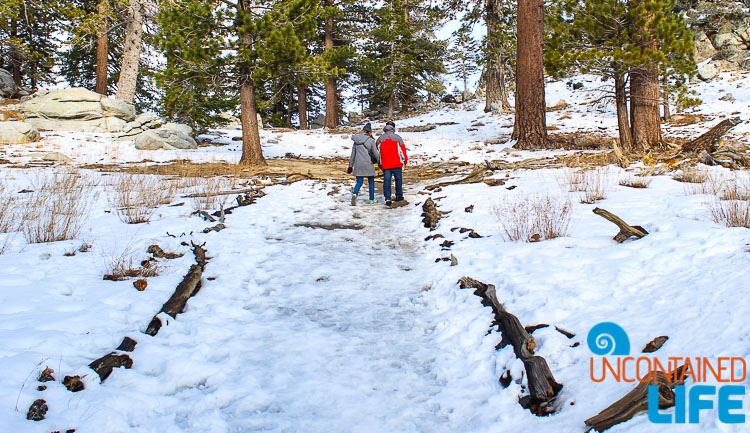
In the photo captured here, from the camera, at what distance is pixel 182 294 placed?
3699 millimetres

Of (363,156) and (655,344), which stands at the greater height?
(363,156)

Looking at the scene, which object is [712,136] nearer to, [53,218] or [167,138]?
[53,218]

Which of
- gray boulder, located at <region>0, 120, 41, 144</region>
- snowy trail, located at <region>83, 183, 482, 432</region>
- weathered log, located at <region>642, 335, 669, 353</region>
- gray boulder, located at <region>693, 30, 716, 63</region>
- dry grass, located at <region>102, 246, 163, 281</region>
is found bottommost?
snowy trail, located at <region>83, 183, 482, 432</region>

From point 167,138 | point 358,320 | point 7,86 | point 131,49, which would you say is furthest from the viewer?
point 7,86

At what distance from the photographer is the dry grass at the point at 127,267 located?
390 centimetres

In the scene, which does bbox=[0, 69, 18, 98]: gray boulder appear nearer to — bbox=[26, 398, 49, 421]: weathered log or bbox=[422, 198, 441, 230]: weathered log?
bbox=[422, 198, 441, 230]: weathered log

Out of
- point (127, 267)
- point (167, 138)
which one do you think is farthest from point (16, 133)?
point (127, 267)

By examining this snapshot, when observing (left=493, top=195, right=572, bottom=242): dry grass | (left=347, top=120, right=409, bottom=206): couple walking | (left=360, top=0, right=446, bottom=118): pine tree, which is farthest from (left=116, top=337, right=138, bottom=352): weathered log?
(left=360, top=0, right=446, bottom=118): pine tree

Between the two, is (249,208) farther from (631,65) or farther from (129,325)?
(631,65)

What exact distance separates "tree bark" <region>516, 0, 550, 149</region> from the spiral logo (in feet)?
38.2

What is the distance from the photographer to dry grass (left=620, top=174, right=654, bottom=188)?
626cm

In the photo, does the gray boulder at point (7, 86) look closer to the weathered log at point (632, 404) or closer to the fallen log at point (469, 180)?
the fallen log at point (469, 180)

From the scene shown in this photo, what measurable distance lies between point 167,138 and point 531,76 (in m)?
13.9

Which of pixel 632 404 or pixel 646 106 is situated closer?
pixel 632 404
